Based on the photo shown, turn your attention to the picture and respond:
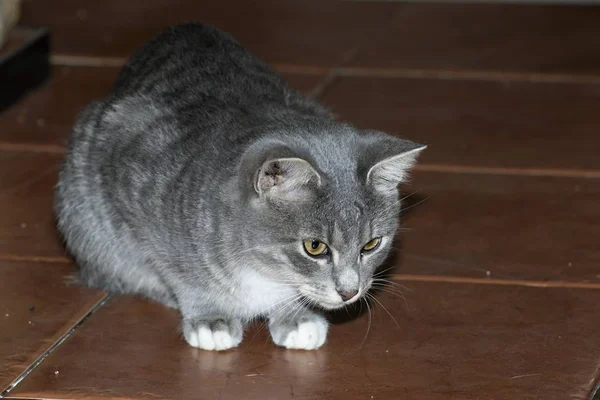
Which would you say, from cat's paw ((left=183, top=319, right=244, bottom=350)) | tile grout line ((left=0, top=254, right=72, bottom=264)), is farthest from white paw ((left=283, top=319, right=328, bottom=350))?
tile grout line ((left=0, top=254, right=72, bottom=264))

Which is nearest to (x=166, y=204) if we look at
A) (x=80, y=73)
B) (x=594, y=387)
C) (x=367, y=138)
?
(x=367, y=138)

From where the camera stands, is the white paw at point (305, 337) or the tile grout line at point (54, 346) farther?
the white paw at point (305, 337)

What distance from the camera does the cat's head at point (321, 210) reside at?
216cm

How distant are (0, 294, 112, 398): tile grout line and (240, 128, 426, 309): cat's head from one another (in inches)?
19.7

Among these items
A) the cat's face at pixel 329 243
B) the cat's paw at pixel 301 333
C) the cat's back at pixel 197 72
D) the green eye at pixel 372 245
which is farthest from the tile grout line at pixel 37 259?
the green eye at pixel 372 245

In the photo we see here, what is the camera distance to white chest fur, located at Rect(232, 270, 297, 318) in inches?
90.7

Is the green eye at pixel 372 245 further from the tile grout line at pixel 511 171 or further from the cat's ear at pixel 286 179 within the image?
the tile grout line at pixel 511 171

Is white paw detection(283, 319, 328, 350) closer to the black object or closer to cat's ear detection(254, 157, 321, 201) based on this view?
cat's ear detection(254, 157, 321, 201)

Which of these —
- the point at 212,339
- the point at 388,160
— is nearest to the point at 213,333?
the point at 212,339

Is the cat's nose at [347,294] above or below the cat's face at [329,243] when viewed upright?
below

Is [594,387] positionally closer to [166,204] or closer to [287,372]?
[287,372]

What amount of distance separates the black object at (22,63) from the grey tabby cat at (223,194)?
1162 millimetres

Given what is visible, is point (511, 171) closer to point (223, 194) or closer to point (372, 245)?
point (372, 245)

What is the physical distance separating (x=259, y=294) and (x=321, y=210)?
289 millimetres
